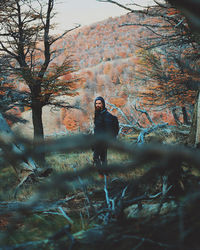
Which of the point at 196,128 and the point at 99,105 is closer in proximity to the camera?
the point at 196,128

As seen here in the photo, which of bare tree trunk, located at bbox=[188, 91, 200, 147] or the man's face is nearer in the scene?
bare tree trunk, located at bbox=[188, 91, 200, 147]

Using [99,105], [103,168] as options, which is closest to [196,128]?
[99,105]

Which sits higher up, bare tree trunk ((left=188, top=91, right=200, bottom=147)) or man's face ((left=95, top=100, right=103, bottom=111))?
man's face ((left=95, top=100, right=103, bottom=111))

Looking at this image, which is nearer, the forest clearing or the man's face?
the forest clearing

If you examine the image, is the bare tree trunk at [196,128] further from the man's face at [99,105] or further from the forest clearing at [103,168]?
the man's face at [99,105]

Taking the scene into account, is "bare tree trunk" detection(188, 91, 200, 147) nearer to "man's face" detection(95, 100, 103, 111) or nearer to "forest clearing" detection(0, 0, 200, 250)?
"forest clearing" detection(0, 0, 200, 250)

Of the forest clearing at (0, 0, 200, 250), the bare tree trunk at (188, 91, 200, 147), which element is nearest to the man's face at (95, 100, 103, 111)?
the forest clearing at (0, 0, 200, 250)

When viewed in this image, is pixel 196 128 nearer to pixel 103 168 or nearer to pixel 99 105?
pixel 99 105

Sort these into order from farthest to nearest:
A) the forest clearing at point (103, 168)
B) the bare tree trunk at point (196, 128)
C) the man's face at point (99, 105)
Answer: the man's face at point (99, 105)
the bare tree trunk at point (196, 128)
the forest clearing at point (103, 168)

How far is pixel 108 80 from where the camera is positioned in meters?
43.6

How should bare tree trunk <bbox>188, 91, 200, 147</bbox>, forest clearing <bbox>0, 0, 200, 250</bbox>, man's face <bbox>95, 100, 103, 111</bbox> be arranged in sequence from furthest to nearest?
man's face <bbox>95, 100, 103, 111</bbox>, bare tree trunk <bbox>188, 91, 200, 147</bbox>, forest clearing <bbox>0, 0, 200, 250</bbox>

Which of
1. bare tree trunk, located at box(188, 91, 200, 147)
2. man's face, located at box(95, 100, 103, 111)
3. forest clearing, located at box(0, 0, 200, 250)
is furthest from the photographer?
man's face, located at box(95, 100, 103, 111)

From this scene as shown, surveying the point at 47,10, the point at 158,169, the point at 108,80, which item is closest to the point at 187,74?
the point at 47,10

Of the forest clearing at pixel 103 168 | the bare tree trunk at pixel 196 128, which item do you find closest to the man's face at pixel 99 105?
the forest clearing at pixel 103 168
